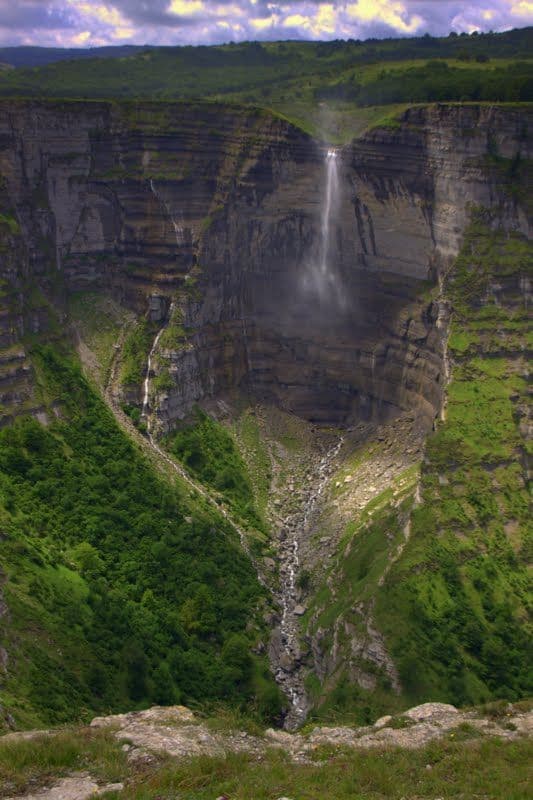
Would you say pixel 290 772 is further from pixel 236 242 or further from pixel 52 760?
pixel 236 242

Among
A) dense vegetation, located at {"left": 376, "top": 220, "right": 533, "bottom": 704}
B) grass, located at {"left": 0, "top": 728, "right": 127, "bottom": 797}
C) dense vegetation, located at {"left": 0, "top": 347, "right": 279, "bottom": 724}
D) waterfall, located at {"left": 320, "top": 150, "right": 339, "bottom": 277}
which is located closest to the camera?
grass, located at {"left": 0, "top": 728, "right": 127, "bottom": 797}

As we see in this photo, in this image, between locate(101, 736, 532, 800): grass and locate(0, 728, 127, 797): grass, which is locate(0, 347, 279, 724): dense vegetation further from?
locate(101, 736, 532, 800): grass

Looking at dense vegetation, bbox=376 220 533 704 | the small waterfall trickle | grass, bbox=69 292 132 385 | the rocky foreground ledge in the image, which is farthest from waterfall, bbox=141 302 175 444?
the rocky foreground ledge

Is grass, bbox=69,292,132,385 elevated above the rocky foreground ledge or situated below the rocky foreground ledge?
above

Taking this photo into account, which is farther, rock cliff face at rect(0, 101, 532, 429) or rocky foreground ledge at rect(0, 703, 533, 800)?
rock cliff face at rect(0, 101, 532, 429)

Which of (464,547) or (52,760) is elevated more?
(52,760)

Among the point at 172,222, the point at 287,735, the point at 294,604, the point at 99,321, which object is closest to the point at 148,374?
the point at 99,321

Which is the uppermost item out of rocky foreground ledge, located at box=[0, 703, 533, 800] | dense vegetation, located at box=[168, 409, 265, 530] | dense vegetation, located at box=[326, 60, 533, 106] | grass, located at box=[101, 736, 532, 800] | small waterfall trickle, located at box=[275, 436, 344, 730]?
dense vegetation, located at box=[326, 60, 533, 106]

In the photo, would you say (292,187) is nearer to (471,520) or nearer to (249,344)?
(249,344)
